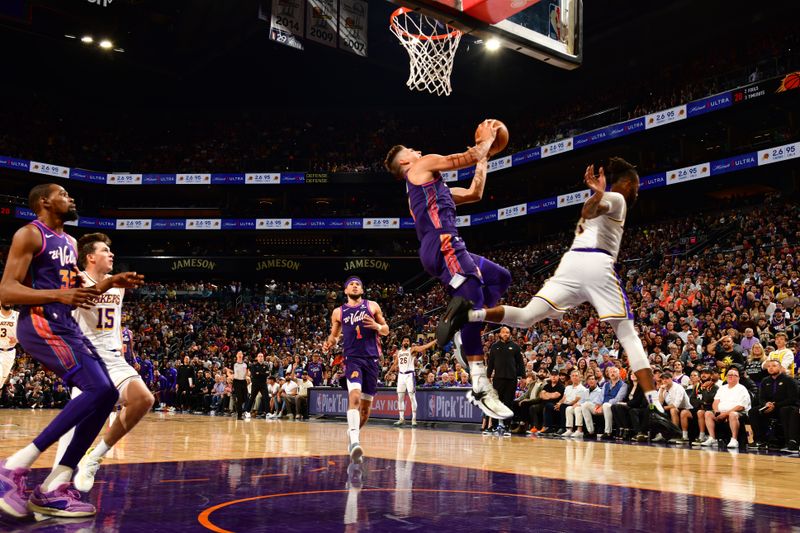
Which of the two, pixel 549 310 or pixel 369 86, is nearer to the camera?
pixel 549 310

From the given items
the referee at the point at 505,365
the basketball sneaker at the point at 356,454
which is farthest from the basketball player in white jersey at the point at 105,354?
the referee at the point at 505,365

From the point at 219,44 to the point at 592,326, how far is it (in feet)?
80.0

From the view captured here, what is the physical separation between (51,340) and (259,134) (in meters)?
38.6

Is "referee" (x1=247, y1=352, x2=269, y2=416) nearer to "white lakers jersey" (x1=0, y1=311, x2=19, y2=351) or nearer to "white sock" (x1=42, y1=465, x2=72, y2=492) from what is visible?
"white lakers jersey" (x1=0, y1=311, x2=19, y2=351)

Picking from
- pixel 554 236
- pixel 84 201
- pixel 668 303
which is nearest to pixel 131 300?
pixel 84 201

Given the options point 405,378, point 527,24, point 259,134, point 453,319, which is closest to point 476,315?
point 453,319

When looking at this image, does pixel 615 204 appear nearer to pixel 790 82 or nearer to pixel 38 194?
pixel 38 194

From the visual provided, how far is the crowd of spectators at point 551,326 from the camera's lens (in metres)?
14.3

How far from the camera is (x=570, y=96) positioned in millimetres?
36688

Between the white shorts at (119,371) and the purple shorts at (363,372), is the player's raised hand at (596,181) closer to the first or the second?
the white shorts at (119,371)

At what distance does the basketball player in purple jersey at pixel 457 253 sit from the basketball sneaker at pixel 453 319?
16cm

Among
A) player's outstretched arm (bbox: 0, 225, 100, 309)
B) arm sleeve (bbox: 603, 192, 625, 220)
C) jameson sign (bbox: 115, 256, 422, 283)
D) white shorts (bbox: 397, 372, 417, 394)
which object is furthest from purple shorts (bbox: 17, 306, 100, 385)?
jameson sign (bbox: 115, 256, 422, 283)

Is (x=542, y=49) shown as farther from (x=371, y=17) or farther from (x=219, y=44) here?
(x=219, y=44)

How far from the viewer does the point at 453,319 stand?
5.30 metres
